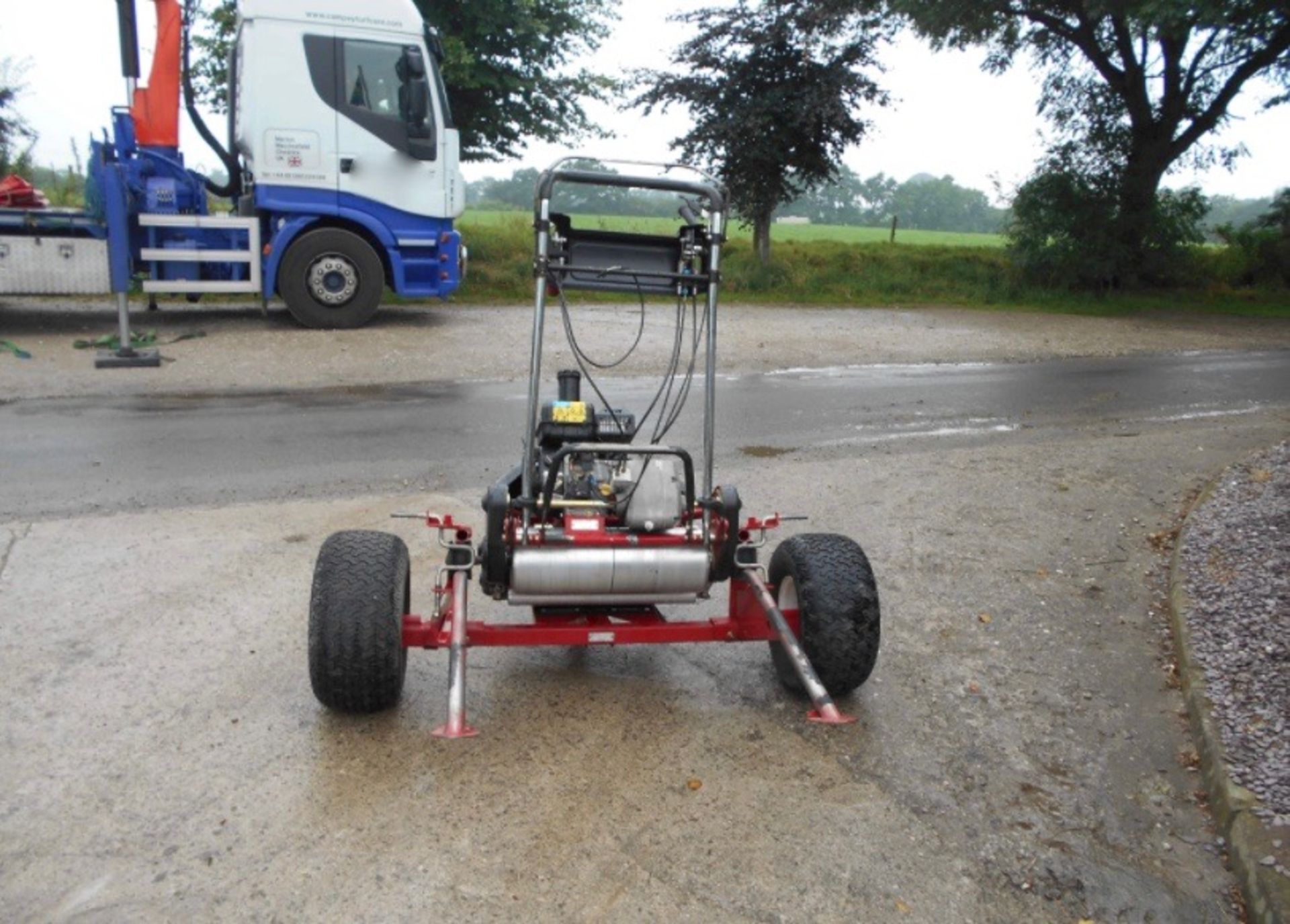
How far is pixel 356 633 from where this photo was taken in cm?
428

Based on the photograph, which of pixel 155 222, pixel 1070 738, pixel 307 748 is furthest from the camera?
pixel 155 222

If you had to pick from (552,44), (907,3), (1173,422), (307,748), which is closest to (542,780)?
(307,748)

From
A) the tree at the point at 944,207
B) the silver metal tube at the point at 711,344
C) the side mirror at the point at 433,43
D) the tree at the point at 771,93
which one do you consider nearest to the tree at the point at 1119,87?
the tree at the point at 771,93

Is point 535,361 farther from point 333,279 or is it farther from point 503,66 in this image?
point 503,66

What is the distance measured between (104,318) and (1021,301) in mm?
16946

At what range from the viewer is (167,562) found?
634cm

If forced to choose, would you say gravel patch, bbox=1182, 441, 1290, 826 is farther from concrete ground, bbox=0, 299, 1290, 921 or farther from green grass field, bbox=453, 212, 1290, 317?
green grass field, bbox=453, 212, 1290, 317

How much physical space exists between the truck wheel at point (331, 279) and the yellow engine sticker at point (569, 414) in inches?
413

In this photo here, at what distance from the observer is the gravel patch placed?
13.8ft

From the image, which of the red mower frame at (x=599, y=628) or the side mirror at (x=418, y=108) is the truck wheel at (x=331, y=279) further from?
the red mower frame at (x=599, y=628)

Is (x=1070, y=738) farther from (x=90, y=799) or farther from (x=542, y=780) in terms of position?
(x=90, y=799)

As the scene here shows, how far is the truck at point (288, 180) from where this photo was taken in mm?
13805

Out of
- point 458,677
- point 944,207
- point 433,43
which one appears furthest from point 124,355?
point 944,207

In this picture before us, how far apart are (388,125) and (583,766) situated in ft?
38.2
